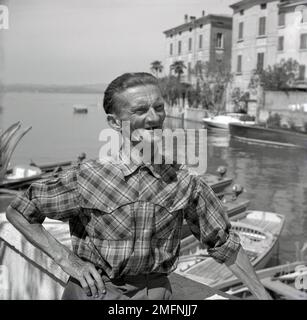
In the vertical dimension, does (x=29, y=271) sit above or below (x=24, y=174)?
above

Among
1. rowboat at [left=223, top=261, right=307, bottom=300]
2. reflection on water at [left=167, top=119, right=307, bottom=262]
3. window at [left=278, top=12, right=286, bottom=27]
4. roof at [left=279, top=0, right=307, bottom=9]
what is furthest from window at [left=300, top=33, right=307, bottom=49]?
rowboat at [left=223, top=261, right=307, bottom=300]

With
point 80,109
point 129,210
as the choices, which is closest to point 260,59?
point 129,210

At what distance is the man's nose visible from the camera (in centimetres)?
109

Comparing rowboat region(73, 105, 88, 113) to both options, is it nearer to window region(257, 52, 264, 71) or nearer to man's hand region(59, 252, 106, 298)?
window region(257, 52, 264, 71)

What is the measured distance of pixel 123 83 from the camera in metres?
1.10

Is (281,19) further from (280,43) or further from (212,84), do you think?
(212,84)

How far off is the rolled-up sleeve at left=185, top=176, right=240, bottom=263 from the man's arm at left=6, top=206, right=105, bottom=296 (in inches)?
10.7

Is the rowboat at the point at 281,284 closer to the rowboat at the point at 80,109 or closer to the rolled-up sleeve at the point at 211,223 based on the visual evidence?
the rolled-up sleeve at the point at 211,223

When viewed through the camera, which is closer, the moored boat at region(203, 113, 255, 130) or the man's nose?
the man's nose

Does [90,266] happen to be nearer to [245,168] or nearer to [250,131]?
[245,168]

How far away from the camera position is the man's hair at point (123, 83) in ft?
3.61

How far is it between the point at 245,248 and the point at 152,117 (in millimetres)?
5611

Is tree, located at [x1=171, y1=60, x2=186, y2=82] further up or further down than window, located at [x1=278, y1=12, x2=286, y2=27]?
further down
